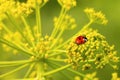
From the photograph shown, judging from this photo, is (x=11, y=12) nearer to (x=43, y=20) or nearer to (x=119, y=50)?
(x=119, y=50)

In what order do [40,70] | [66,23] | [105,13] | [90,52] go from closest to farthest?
[90,52] < [40,70] < [66,23] < [105,13]

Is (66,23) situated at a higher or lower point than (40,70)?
higher

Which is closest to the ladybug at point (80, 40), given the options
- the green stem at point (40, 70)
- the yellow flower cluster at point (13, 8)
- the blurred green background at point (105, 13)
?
the green stem at point (40, 70)

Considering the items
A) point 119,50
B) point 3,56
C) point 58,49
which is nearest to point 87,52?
point 58,49

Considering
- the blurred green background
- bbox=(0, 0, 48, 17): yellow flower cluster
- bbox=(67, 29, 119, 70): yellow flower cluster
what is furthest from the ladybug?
the blurred green background

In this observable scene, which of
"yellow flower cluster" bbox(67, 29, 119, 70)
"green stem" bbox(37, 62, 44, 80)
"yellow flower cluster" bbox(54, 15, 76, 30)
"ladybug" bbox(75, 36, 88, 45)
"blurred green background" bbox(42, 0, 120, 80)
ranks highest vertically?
"blurred green background" bbox(42, 0, 120, 80)

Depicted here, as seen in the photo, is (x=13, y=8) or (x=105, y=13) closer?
(x=13, y=8)

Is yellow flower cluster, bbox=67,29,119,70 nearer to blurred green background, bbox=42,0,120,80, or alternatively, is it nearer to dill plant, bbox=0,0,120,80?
dill plant, bbox=0,0,120,80

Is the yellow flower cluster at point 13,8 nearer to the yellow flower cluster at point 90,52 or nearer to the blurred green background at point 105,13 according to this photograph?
the yellow flower cluster at point 90,52

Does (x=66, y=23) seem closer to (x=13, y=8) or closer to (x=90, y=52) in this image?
(x=13, y=8)

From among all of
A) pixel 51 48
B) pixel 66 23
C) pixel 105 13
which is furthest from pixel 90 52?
pixel 105 13
